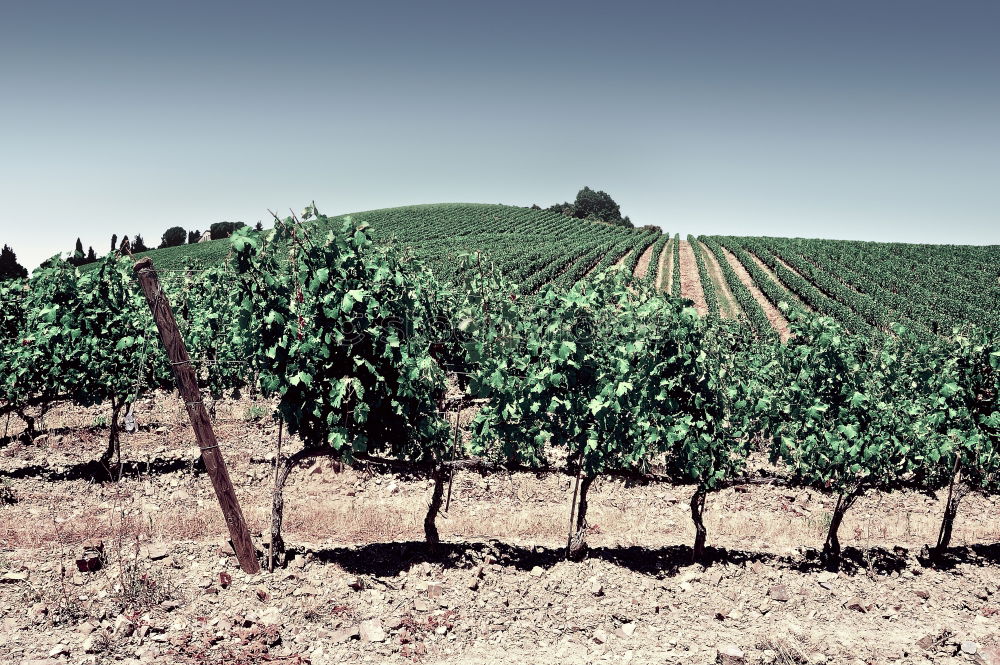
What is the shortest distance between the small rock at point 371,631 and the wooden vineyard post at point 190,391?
2034mm

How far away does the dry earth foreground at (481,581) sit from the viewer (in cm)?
648

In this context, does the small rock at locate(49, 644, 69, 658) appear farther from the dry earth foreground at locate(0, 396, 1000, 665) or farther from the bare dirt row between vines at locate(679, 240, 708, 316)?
the bare dirt row between vines at locate(679, 240, 708, 316)

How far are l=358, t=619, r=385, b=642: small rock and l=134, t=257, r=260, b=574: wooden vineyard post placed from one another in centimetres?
203

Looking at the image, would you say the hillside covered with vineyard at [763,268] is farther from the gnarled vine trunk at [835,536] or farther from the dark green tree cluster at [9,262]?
the gnarled vine trunk at [835,536]

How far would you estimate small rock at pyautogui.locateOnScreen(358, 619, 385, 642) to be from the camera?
6.58 metres

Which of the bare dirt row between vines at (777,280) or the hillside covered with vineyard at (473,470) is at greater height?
the bare dirt row between vines at (777,280)

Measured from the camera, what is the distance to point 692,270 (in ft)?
189

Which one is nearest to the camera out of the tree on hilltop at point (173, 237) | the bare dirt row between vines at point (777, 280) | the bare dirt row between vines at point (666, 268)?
the bare dirt row between vines at point (777, 280)

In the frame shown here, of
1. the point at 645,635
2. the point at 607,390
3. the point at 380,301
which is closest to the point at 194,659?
the point at 380,301

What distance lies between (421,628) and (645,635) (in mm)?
2655

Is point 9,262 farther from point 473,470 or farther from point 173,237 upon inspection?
point 473,470

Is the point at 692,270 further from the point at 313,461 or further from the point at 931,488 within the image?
the point at 313,461

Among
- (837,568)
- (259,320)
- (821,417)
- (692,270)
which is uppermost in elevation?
(692,270)

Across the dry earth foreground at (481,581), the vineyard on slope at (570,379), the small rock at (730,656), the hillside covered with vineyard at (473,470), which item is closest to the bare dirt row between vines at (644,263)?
the hillside covered with vineyard at (473,470)
